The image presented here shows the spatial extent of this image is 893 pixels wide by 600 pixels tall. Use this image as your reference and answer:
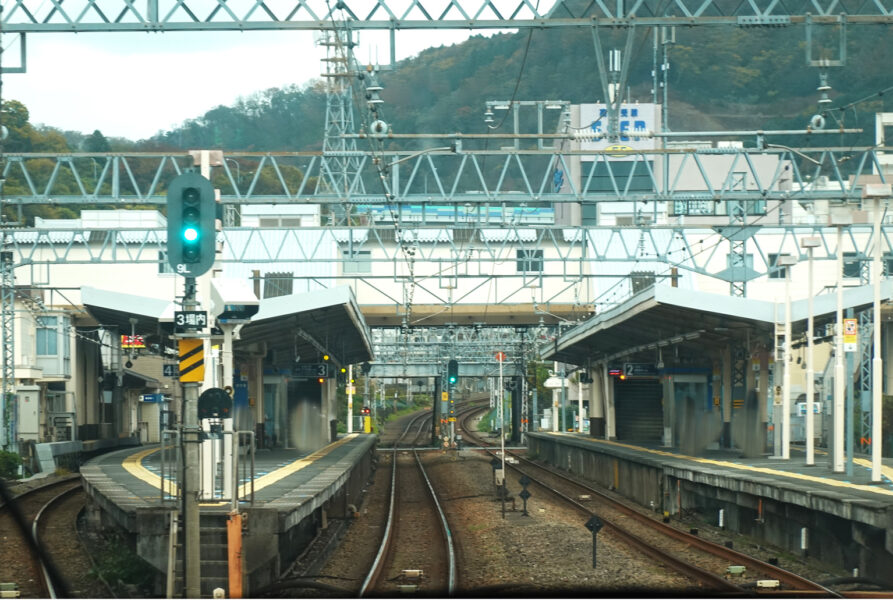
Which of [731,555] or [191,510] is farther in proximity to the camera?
[731,555]

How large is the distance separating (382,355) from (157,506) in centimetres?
5201

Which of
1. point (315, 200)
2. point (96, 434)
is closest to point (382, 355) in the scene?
point (96, 434)

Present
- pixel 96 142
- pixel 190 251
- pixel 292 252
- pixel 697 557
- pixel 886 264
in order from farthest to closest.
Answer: pixel 292 252
pixel 886 264
pixel 96 142
pixel 697 557
pixel 190 251

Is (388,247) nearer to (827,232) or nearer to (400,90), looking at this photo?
(827,232)

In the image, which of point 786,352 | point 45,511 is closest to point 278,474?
point 45,511

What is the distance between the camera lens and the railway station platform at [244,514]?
12234 millimetres

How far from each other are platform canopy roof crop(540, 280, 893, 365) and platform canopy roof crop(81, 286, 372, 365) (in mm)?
6725

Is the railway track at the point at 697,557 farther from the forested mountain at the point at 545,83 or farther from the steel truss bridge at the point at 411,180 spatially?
the forested mountain at the point at 545,83

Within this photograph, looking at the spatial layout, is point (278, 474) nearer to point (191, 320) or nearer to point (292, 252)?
point (191, 320)

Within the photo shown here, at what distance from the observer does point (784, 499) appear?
1597 cm

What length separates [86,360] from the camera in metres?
41.9

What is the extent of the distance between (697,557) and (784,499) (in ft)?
4.68

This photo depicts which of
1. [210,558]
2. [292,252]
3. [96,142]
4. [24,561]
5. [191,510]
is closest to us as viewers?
[191,510]

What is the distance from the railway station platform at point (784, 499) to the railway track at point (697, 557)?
0.98 metres
